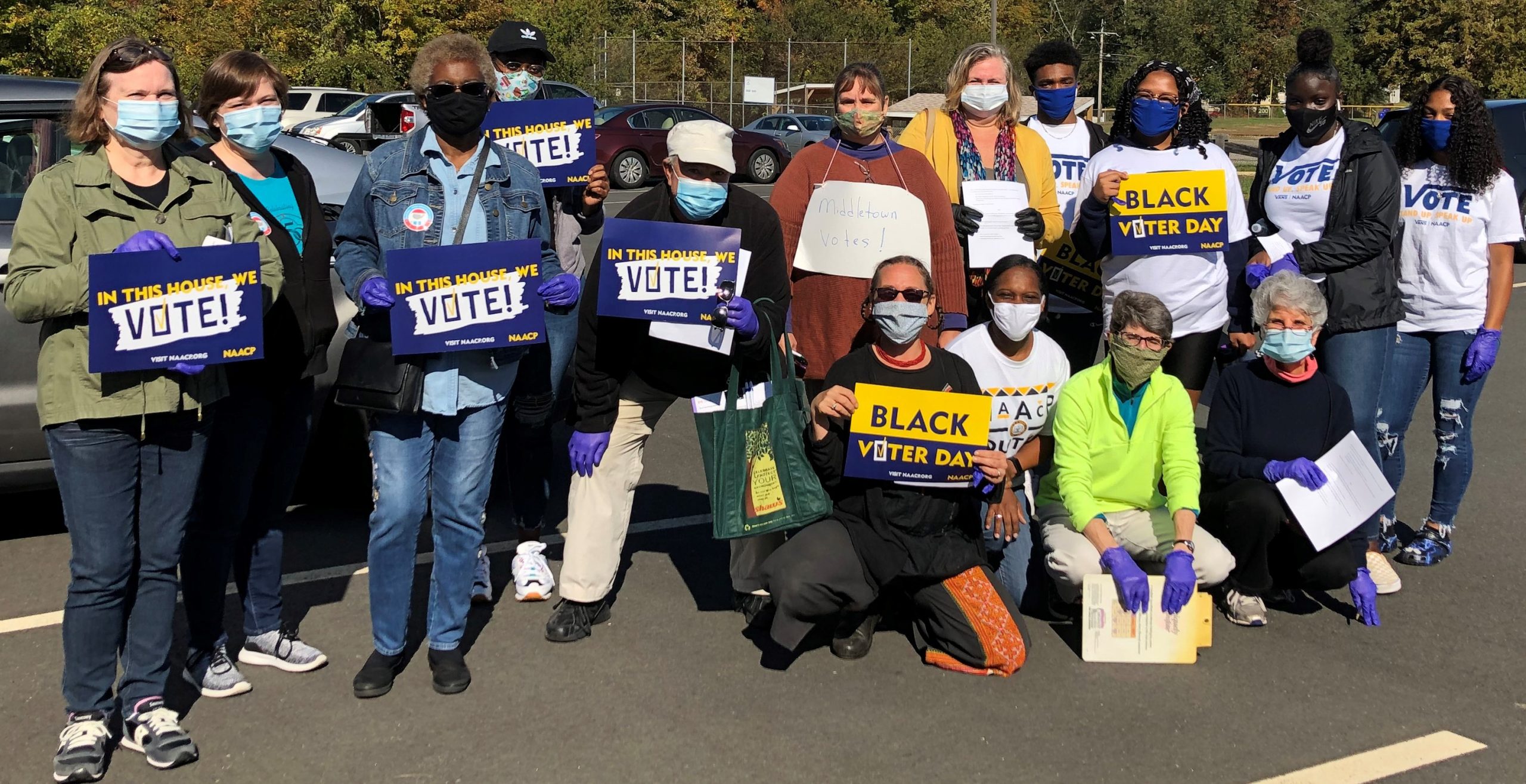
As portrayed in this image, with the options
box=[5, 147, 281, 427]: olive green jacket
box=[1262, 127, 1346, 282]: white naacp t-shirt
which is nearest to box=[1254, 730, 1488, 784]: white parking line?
box=[1262, 127, 1346, 282]: white naacp t-shirt

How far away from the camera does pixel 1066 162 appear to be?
20.4 feet

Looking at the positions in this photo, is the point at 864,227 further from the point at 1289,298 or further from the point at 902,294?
the point at 1289,298

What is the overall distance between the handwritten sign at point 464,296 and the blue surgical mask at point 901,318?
1170 mm

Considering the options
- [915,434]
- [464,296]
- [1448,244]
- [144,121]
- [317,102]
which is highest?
[317,102]

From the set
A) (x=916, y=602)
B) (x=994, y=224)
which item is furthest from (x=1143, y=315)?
(x=916, y=602)

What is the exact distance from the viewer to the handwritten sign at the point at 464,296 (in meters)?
4.25

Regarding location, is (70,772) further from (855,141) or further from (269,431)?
(855,141)

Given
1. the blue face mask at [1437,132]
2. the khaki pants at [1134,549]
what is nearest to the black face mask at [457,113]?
the khaki pants at [1134,549]

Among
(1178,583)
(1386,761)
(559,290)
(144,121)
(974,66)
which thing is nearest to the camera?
(144,121)

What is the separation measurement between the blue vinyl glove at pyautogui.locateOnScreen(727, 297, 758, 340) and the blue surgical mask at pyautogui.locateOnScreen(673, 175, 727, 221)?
34 cm

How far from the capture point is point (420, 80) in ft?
14.6

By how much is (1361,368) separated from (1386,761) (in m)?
1.99

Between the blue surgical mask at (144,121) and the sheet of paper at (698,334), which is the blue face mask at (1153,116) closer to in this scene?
the sheet of paper at (698,334)

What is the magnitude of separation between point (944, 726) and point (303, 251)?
2.51 meters
